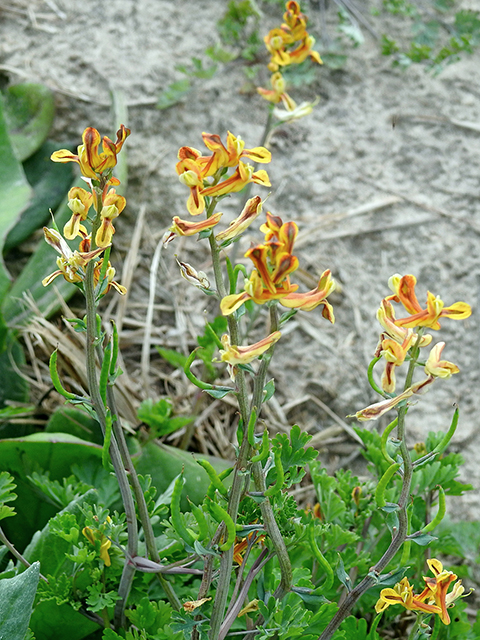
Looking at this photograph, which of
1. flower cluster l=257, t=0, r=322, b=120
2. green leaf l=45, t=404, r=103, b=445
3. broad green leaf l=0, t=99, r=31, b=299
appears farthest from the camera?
broad green leaf l=0, t=99, r=31, b=299

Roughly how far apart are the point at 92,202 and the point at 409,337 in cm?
37

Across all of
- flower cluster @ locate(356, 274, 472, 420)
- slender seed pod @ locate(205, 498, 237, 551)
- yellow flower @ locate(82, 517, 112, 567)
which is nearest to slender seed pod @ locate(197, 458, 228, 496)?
slender seed pod @ locate(205, 498, 237, 551)

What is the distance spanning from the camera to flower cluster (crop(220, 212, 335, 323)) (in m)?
0.55

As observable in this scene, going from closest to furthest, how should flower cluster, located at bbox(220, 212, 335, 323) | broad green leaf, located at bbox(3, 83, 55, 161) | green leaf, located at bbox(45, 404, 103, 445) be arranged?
flower cluster, located at bbox(220, 212, 335, 323) < green leaf, located at bbox(45, 404, 103, 445) < broad green leaf, located at bbox(3, 83, 55, 161)

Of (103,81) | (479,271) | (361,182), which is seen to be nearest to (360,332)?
(479,271)

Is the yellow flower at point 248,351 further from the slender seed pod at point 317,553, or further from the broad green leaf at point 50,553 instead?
the broad green leaf at point 50,553

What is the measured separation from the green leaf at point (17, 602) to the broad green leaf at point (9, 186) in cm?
90

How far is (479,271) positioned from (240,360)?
4.51 ft

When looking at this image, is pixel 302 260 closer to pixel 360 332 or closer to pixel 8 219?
pixel 360 332

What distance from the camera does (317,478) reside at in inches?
38.7

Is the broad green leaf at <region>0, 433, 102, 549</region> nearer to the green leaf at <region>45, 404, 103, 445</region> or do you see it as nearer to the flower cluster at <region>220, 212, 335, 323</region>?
the green leaf at <region>45, 404, 103, 445</region>

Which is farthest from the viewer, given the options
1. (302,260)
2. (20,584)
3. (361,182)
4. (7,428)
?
(361,182)

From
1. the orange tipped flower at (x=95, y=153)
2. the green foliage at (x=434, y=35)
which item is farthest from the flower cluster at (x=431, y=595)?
the green foliage at (x=434, y=35)

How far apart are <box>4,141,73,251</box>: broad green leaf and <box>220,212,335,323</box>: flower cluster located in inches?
46.8
